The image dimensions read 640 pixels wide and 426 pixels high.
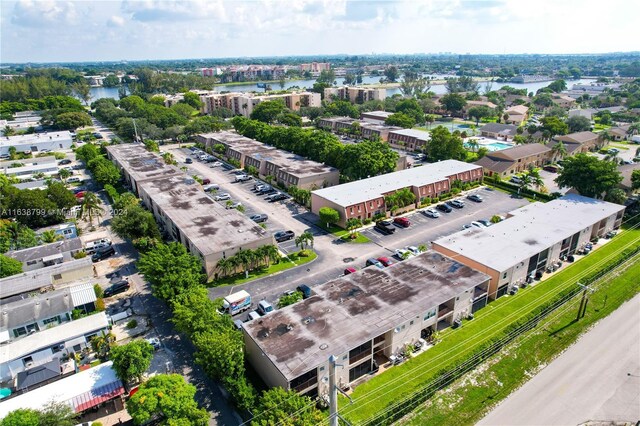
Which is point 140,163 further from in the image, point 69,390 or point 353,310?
point 353,310

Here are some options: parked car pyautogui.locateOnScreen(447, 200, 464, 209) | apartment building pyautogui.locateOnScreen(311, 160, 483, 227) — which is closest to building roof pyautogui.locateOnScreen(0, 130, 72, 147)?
apartment building pyautogui.locateOnScreen(311, 160, 483, 227)

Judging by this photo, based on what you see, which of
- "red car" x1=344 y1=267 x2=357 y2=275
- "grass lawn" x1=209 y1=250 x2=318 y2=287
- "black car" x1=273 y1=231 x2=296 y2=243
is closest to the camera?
"red car" x1=344 y1=267 x2=357 y2=275

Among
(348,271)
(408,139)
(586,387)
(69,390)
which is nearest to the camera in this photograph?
(69,390)

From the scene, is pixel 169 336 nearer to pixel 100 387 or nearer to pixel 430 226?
pixel 100 387

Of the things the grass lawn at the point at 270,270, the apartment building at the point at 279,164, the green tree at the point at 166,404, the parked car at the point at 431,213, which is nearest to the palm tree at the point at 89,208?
the grass lawn at the point at 270,270

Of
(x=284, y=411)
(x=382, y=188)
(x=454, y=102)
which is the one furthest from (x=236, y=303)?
(x=454, y=102)

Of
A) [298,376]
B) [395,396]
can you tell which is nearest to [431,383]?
[395,396]

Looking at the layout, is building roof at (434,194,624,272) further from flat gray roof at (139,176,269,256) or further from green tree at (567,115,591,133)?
green tree at (567,115,591,133)
